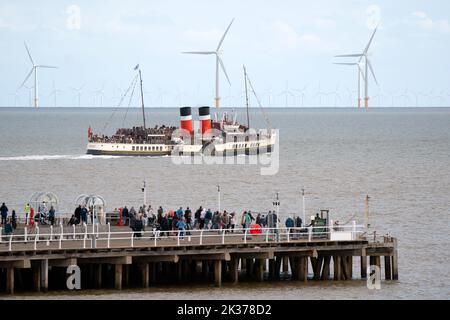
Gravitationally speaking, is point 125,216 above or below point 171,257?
above

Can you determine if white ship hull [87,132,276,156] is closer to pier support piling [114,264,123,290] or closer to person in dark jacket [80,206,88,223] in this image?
person in dark jacket [80,206,88,223]

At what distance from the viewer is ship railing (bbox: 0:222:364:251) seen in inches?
2039

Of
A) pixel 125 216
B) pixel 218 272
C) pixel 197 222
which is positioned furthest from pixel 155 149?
pixel 218 272

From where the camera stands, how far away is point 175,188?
107m

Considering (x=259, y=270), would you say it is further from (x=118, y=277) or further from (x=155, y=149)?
(x=155, y=149)

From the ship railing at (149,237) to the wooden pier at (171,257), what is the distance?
4cm

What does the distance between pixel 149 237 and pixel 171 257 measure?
1.37 meters

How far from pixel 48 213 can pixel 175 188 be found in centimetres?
4969

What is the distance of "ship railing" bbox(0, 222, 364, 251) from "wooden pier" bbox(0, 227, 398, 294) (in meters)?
0.04

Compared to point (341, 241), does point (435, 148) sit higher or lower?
higher

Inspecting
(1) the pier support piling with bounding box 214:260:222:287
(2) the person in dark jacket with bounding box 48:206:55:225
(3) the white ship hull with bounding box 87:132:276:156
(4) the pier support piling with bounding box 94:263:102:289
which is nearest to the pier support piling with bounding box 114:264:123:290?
(4) the pier support piling with bounding box 94:263:102:289

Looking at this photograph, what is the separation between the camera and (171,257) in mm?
51938
